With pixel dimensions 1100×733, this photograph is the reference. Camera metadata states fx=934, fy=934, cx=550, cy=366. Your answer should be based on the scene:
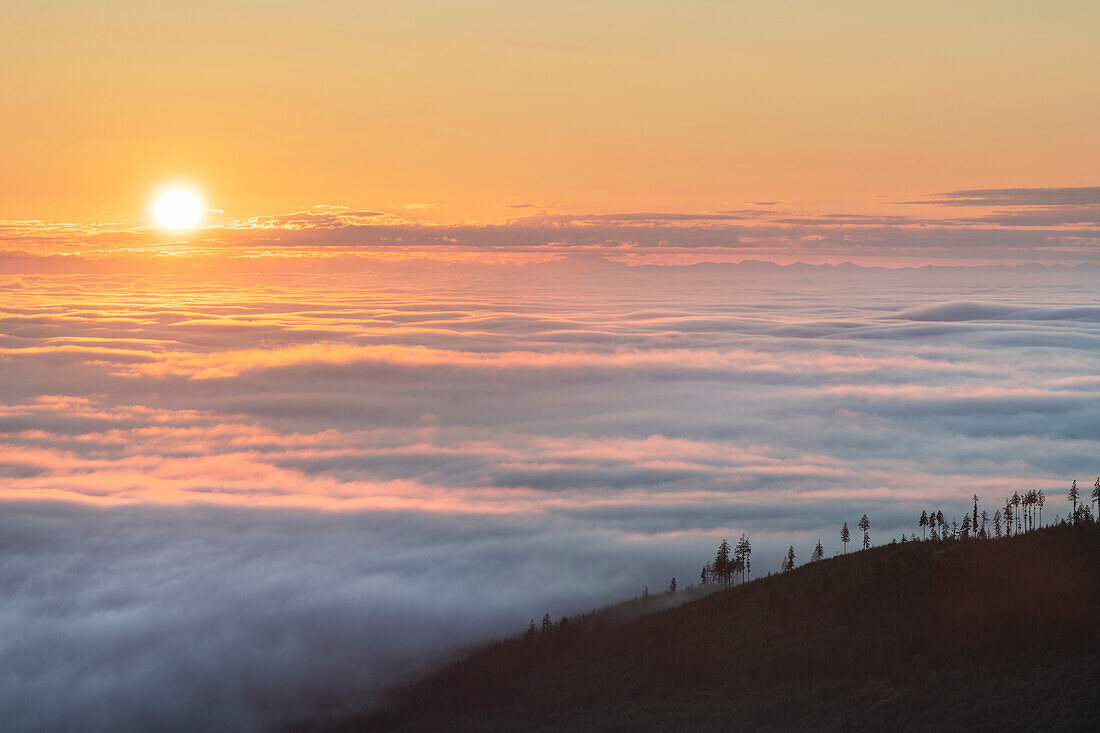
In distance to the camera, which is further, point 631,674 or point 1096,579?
→ point 631,674

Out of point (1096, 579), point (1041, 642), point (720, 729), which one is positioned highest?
point (1096, 579)

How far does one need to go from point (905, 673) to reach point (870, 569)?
31555 mm

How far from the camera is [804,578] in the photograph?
642ft

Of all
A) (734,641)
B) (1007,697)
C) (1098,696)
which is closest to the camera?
(1098,696)

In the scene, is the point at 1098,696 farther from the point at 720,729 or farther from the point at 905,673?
the point at 720,729

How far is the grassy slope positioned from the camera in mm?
144000

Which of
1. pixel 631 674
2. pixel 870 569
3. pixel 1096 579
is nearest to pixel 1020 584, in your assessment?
pixel 1096 579

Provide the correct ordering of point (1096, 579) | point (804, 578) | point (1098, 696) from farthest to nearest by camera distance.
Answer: point (804, 578) < point (1096, 579) < point (1098, 696)

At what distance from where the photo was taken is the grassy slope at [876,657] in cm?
14400

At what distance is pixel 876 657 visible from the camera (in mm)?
162750

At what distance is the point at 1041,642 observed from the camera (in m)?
153

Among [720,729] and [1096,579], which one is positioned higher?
[1096,579]

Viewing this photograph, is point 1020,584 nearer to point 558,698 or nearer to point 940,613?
point 940,613

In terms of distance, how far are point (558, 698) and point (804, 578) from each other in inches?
2242
